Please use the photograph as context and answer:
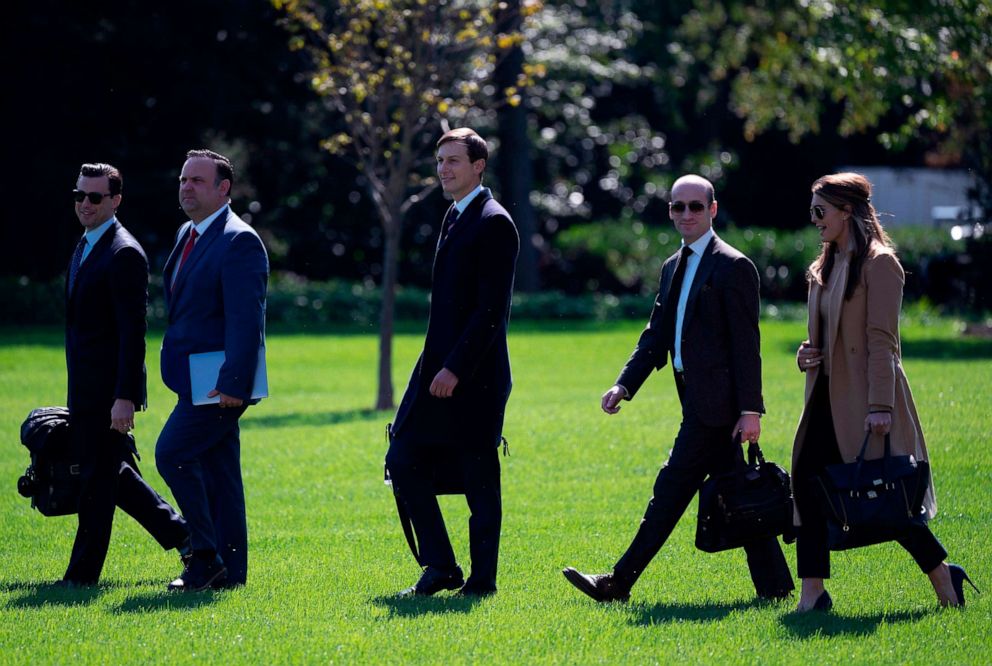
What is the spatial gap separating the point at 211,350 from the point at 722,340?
244 centimetres

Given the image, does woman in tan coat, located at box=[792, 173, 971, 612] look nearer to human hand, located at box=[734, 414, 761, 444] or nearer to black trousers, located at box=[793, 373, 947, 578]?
black trousers, located at box=[793, 373, 947, 578]

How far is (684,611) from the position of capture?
6594mm

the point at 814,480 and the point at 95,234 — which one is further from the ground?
the point at 95,234

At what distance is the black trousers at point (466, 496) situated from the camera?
698 centimetres

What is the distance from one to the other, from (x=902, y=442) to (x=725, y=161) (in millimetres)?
37172

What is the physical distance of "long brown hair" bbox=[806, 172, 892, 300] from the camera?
6465mm

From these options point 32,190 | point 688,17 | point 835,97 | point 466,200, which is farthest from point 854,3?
point 466,200

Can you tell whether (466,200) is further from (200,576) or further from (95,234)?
(200,576)

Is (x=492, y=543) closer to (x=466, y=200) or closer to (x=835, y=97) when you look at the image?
(x=466, y=200)

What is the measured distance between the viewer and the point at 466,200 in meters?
7.03

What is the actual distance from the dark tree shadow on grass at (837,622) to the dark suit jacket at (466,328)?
1.64m

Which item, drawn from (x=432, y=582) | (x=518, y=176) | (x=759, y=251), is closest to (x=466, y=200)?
(x=432, y=582)

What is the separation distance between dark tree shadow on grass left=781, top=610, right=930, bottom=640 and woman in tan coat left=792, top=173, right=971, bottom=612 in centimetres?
15

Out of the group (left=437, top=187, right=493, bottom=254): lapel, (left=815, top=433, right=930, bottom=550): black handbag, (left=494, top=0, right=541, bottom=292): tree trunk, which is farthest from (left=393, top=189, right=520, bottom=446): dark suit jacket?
(left=494, top=0, right=541, bottom=292): tree trunk
